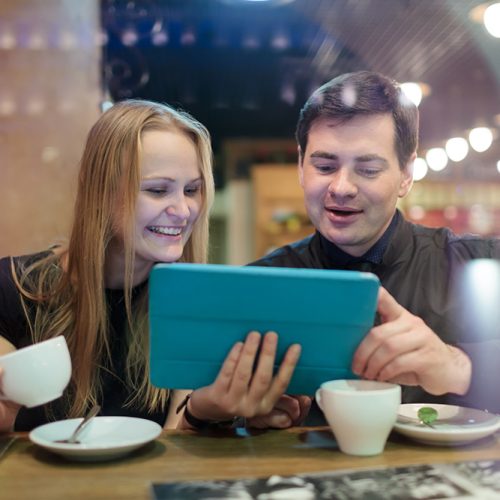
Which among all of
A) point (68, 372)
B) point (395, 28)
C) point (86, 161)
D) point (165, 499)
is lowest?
point (165, 499)

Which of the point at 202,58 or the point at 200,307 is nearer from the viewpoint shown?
the point at 200,307

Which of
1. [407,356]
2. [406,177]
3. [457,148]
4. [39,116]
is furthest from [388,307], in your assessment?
[457,148]

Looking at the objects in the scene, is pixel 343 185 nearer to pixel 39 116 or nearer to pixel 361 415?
pixel 361 415

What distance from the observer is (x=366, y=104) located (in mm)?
1668

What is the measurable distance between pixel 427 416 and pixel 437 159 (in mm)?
6012

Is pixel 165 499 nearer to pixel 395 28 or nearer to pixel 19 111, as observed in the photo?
pixel 19 111

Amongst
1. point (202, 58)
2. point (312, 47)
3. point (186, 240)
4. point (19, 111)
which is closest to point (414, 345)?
point (186, 240)

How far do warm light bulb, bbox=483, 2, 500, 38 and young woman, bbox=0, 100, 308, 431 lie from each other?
268 cm

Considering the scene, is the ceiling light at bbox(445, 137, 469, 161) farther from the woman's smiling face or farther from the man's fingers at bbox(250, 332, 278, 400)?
the man's fingers at bbox(250, 332, 278, 400)

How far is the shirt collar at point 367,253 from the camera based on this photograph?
68.4 inches

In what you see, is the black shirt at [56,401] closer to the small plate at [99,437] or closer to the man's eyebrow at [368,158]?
the small plate at [99,437]

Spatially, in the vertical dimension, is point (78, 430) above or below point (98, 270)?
below

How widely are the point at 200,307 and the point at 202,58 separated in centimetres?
494

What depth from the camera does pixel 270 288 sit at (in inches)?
37.8
